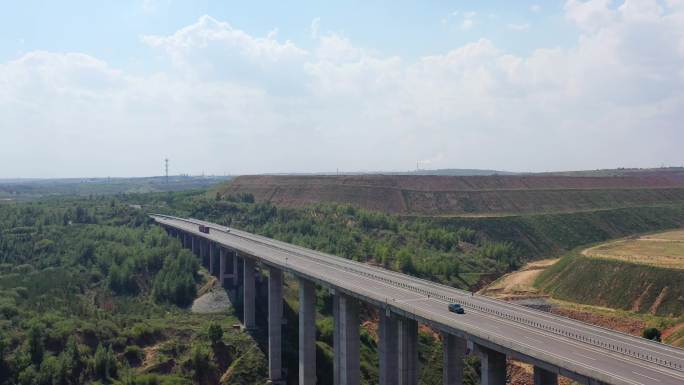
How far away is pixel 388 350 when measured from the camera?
58.4 meters

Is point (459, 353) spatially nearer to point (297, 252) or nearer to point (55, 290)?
point (297, 252)

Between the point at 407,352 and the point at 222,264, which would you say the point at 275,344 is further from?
the point at 222,264

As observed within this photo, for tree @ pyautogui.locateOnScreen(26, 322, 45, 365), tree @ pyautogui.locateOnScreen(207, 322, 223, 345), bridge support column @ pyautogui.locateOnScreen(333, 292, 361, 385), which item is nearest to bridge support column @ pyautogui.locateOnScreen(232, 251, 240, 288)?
tree @ pyautogui.locateOnScreen(207, 322, 223, 345)

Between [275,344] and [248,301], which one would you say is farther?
[248,301]

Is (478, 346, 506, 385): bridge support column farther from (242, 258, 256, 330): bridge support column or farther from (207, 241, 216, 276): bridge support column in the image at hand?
(207, 241, 216, 276): bridge support column

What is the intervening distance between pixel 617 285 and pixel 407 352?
62.0 metres

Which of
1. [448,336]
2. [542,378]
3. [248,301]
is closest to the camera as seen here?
[542,378]

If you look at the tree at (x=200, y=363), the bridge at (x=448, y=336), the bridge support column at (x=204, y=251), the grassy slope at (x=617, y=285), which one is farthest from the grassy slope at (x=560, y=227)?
the tree at (x=200, y=363)

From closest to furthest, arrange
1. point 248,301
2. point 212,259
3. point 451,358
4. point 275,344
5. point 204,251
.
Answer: point 451,358, point 275,344, point 248,301, point 212,259, point 204,251

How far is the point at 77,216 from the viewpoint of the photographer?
178 m

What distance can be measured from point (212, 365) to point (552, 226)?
127604mm

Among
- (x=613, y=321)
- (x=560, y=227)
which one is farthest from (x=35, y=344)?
(x=560, y=227)

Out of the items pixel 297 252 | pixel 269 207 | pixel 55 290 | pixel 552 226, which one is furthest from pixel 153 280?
pixel 552 226

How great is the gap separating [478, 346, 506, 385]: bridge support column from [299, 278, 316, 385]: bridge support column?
32.6m
